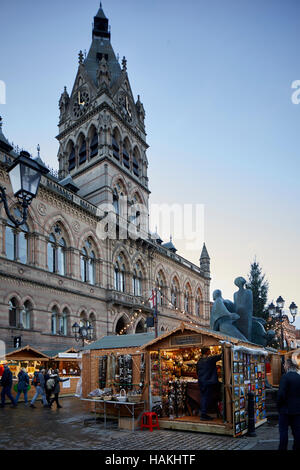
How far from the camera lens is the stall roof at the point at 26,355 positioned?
738 inches

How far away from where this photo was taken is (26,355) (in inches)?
779

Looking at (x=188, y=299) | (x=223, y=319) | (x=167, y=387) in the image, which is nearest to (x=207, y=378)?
(x=167, y=387)

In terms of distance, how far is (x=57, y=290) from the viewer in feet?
81.3

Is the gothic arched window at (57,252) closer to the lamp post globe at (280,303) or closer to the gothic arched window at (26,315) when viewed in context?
the gothic arched window at (26,315)

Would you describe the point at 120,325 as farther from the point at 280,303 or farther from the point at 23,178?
the point at 23,178

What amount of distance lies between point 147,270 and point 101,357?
71.0 feet

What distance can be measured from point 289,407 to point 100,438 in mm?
5205

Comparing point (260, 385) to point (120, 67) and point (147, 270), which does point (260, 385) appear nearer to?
point (147, 270)

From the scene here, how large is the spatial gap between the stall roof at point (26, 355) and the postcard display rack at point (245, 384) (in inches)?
462

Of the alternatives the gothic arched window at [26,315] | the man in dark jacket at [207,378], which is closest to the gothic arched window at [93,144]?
the gothic arched window at [26,315]

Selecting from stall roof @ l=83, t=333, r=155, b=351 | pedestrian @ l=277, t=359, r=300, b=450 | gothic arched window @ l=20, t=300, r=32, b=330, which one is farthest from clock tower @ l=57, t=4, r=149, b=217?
pedestrian @ l=277, t=359, r=300, b=450

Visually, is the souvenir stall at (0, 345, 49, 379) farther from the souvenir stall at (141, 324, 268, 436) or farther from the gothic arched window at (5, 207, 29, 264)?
the souvenir stall at (141, 324, 268, 436)
